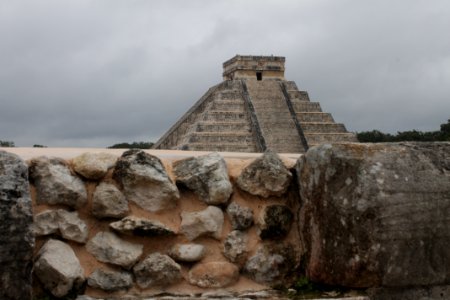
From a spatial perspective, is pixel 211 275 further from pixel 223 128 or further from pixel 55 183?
pixel 223 128

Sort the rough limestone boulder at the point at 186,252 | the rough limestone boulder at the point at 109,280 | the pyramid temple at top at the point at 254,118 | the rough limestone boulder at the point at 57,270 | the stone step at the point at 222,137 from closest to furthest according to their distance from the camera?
1. the rough limestone boulder at the point at 57,270
2. the rough limestone boulder at the point at 109,280
3. the rough limestone boulder at the point at 186,252
4. the stone step at the point at 222,137
5. the pyramid temple at top at the point at 254,118

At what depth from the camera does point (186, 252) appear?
8.52 feet

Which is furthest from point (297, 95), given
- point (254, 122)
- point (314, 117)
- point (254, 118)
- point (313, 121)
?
point (254, 122)

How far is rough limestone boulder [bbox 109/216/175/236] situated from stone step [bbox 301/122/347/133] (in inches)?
1074

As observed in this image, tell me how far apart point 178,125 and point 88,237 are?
28815mm

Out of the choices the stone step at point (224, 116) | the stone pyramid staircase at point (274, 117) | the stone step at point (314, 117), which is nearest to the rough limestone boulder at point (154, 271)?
the stone step at point (224, 116)

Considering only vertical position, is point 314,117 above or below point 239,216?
above

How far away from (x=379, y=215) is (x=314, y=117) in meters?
28.4

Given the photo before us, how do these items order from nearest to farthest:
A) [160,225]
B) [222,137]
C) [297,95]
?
[160,225] → [222,137] → [297,95]

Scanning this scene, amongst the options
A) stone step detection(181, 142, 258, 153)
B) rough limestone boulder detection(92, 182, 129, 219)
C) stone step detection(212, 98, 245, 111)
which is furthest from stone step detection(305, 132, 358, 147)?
rough limestone boulder detection(92, 182, 129, 219)

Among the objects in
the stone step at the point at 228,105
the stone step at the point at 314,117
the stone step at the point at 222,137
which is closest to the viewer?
the stone step at the point at 222,137

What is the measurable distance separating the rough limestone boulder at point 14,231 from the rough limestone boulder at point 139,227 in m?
0.37

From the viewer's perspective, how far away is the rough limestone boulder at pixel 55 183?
8.09 ft

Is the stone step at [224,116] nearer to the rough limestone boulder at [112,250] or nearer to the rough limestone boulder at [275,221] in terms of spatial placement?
the rough limestone boulder at [275,221]
